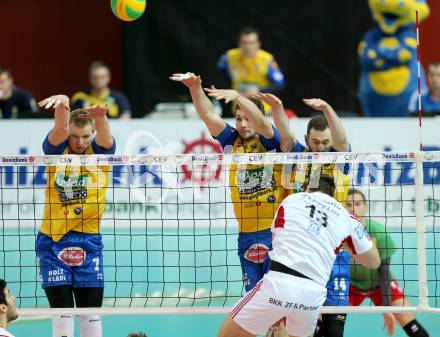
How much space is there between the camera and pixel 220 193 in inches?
538

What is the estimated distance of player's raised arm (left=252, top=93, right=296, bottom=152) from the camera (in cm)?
819

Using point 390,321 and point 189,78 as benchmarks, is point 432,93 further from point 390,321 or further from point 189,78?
point 189,78

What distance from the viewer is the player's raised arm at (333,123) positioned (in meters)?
8.16

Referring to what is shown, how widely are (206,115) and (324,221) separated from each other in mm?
1714

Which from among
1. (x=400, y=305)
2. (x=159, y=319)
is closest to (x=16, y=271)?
(x=159, y=319)

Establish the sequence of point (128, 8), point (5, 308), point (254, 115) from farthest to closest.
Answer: point (128, 8)
point (254, 115)
point (5, 308)

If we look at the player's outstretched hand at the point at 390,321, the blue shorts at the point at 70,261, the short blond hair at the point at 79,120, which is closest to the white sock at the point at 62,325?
the blue shorts at the point at 70,261

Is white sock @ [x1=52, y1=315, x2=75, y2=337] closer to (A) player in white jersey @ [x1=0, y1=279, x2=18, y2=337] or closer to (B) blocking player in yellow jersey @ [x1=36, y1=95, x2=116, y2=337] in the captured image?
(B) blocking player in yellow jersey @ [x1=36, y1=95, x2=116, y2=337]

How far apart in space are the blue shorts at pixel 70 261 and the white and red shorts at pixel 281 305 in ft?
5.06

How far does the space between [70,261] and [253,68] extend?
9.07 meters

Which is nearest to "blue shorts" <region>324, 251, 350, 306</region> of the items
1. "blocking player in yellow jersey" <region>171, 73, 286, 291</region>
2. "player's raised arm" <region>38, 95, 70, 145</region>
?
"blocking player in yellow jersey" <region>171, 73, 286, 291</region>

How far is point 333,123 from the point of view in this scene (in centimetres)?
822

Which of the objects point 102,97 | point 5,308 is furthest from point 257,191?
point 102,97

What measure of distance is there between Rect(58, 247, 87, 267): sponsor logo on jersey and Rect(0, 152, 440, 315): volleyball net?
38 cm
